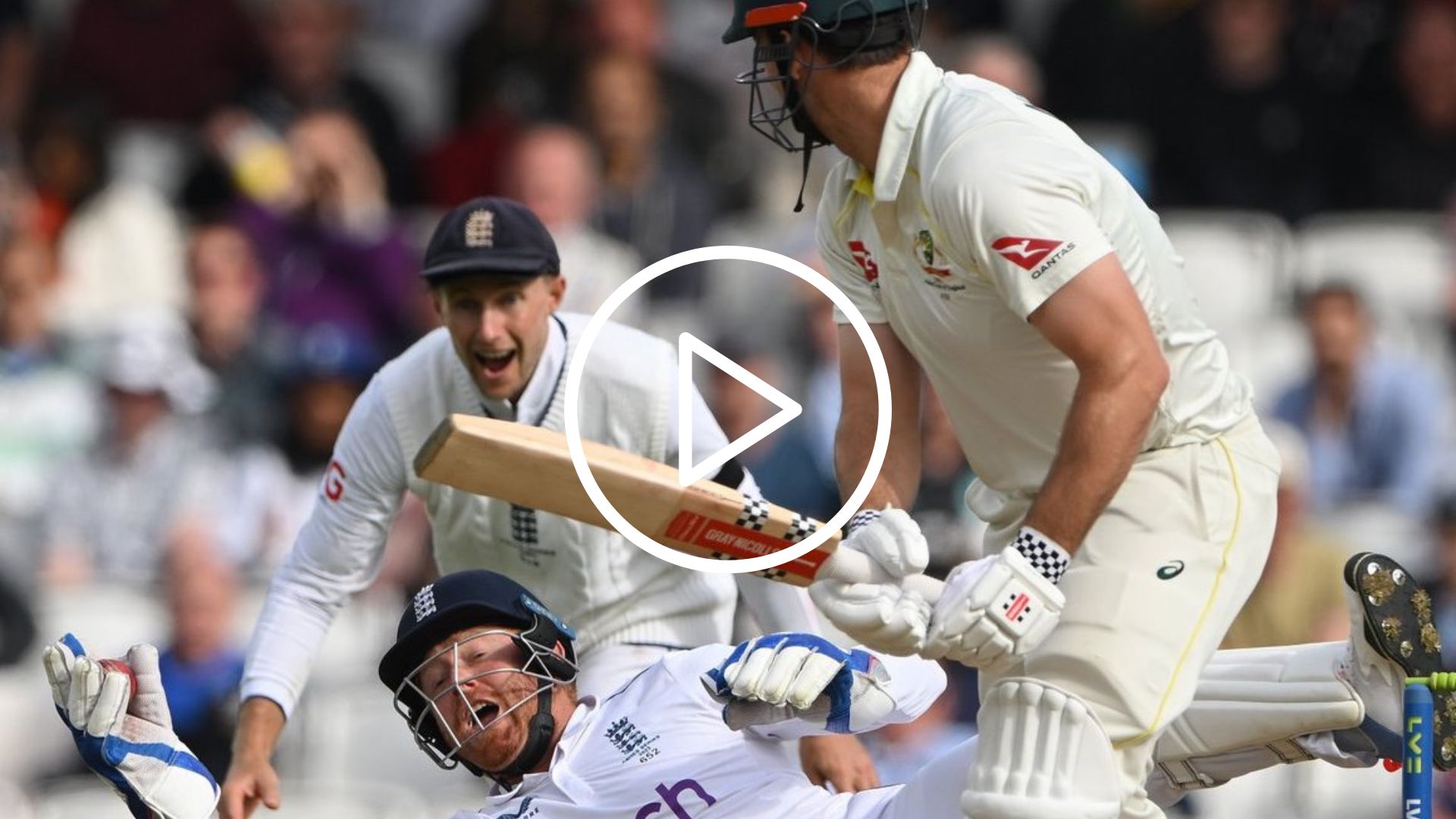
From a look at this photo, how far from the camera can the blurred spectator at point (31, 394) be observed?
9.62 m

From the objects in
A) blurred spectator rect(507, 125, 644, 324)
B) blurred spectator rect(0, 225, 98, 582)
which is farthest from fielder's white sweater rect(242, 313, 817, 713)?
blurred spectator rect(0, 225, 98, 582)

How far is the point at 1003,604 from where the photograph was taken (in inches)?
179

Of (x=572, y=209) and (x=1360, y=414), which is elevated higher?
(x=572, y=209)

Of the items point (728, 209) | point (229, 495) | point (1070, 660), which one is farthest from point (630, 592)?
point (728, 209)

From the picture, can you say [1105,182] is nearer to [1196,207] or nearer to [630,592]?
[630,592]

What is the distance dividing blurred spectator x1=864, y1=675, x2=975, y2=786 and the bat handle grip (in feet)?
10.4

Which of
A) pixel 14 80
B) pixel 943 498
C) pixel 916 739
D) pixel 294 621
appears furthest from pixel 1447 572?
pixel 14 80

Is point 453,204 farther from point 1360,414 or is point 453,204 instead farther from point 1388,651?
point 1388,651

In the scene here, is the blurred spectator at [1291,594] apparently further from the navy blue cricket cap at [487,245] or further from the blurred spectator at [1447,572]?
the navy blue cricket cap at [487,245]

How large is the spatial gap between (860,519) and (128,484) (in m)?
4.92

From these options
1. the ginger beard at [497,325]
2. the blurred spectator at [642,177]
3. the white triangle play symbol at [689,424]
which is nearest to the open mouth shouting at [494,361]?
the ginger beard at [497,325]

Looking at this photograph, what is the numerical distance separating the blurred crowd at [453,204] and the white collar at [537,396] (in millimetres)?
2557

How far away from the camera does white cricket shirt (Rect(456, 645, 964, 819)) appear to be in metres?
5.11

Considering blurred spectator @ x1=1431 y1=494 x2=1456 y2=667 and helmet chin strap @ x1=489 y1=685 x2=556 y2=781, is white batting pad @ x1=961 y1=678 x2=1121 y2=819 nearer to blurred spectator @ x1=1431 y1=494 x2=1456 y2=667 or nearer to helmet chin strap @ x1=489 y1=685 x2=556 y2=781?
helmet chin strap @ x1=489 y1=685 x2=556 y2=781
